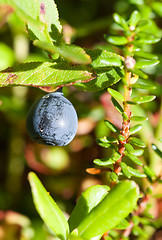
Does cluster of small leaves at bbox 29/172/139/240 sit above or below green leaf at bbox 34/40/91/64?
below

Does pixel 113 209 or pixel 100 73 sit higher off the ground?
pixel 100 73

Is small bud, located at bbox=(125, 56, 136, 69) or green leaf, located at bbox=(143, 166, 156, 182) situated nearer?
small bud, located at bbox=(125, 56, 136, 69)

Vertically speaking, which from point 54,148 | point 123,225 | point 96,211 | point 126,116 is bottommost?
point 54,148

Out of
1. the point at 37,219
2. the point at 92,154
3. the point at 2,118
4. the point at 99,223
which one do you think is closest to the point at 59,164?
the point at 92,154

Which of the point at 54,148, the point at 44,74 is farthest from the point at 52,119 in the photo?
the point at 54,148

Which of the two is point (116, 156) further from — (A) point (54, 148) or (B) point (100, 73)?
(A) point (54, 148)

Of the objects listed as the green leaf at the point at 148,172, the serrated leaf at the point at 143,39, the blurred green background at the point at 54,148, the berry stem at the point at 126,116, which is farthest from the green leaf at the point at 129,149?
the blurred green background at the point at 54,148

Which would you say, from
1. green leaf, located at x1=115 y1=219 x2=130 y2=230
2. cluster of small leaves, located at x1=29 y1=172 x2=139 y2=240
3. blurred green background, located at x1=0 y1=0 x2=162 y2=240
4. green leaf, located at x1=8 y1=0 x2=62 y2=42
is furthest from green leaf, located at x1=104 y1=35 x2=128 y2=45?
blurred green background, located at x1=0 y1=0 x2=162 y2=240

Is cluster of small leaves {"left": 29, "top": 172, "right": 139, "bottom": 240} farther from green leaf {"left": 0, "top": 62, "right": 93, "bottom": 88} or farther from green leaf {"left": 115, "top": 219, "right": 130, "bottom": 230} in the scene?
green leaf {"left": 0, "top": 62, "right": 93, "bottom": 88}
